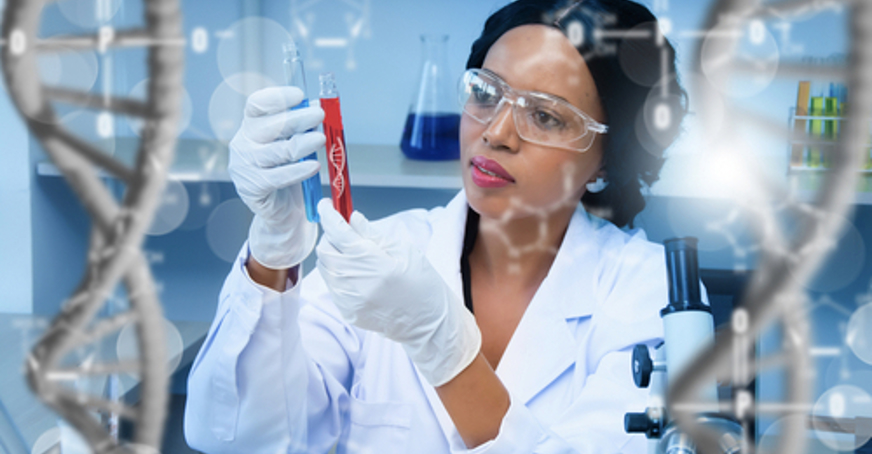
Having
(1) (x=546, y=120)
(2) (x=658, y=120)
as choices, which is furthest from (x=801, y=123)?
(1) (x=546, y=120)

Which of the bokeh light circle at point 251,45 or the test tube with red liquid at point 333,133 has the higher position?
the bokeh light circle at point 251,45

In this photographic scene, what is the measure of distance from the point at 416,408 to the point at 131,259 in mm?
1034

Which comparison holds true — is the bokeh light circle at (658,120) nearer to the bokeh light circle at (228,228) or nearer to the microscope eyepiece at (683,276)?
the microscope eyepiece at (683,276)

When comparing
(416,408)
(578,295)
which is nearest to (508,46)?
(578,295)

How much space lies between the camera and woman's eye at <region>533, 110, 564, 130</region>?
1104mm

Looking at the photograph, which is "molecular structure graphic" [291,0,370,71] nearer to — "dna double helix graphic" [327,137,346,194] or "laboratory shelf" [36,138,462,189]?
"laboratory shelf" [36,138,462,189]

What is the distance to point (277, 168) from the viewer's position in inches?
36.0

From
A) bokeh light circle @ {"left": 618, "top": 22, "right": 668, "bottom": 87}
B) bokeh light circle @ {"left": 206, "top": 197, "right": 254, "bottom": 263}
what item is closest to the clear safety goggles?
bokeh light circle @ {"left": 618, "top": 22, "right": 668, "bottom": 87}

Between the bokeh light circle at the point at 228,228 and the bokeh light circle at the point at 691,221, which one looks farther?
the bokeh light circle at the point at 228,228

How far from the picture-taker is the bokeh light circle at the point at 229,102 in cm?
188

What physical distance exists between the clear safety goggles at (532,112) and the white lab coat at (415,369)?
276 mm

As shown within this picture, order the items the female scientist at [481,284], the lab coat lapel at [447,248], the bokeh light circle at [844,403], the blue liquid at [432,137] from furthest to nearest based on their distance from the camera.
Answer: the blue liquid at [432,137], the bokeh light circle at [844,403], the lab coat lapel at [447,248], the female scientist at [481,284]
